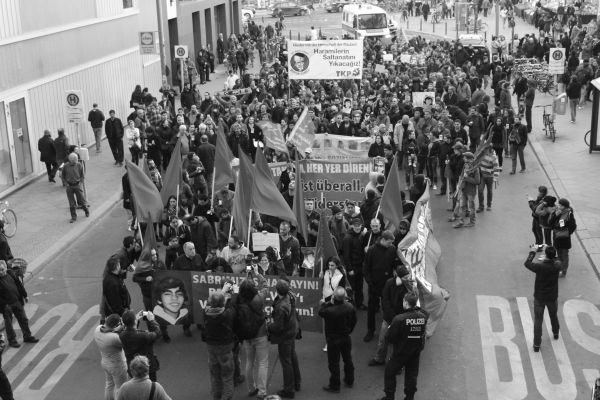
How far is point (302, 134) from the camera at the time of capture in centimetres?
2025

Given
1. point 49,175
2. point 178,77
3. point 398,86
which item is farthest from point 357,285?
point 178,77

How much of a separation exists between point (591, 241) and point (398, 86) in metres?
13.6

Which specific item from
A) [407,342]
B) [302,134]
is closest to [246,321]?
[407,342]

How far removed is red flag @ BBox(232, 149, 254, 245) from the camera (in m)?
15.0

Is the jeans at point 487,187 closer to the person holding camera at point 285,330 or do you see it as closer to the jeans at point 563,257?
the jeans at point 563,257

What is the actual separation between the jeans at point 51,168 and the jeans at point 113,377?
13.4m

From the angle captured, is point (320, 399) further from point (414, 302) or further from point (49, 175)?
point (49, 175)

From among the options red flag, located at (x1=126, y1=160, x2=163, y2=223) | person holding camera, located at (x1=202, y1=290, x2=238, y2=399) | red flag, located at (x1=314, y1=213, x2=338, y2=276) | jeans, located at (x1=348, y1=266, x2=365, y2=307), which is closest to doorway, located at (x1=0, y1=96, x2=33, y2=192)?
red flag, located at (x1=126, y1=160, x2=163, y2=223)

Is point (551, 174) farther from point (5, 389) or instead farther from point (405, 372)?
point (5, 389)

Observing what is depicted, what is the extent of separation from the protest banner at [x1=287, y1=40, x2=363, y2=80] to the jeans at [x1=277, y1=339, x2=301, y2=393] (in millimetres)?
16570

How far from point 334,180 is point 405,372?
6461mm

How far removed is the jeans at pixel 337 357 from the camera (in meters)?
11.3

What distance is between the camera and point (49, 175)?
23812 mm

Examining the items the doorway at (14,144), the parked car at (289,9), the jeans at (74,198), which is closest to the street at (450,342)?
the jeans at (74,198)
